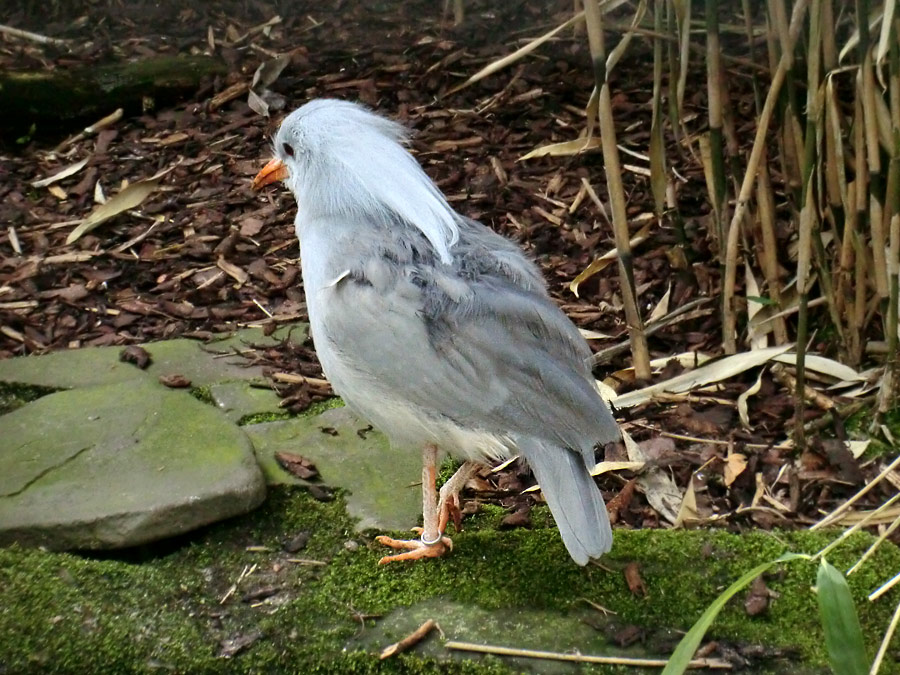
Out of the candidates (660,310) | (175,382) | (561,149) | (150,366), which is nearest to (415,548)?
(175,382)

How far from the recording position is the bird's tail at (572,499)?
3137 mm

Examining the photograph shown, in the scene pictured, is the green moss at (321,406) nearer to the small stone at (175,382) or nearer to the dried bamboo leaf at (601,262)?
the small stone at (175,382)

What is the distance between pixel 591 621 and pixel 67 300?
3329 millimetres

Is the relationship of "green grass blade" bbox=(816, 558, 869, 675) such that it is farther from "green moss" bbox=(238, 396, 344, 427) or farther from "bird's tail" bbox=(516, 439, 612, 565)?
"green moss" bbox=(238, 396, 344, 427)

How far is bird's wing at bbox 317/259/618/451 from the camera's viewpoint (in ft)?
10.9

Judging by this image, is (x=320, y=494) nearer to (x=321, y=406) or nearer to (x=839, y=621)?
(x=321, y=406)

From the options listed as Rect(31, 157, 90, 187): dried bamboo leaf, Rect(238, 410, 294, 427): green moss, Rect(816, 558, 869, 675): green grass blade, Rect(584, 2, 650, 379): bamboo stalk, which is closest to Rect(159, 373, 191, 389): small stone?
Rect(238, 410, 294, 427): green moss

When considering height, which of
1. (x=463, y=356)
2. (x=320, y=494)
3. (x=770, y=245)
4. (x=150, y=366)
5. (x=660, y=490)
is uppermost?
(x=463, y=356)

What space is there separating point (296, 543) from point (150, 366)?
1417 millimetres

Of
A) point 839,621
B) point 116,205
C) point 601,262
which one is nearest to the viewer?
point 839,621

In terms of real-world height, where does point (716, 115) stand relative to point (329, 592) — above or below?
above

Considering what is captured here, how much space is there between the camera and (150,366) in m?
4.73

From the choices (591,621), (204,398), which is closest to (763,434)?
(591,621)

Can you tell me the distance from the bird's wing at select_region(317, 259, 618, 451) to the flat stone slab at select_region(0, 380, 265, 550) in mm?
682
